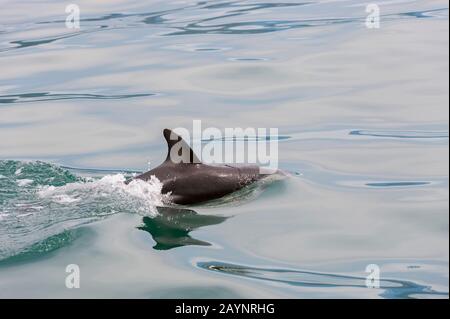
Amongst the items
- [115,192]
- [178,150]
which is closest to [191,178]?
[178,150]

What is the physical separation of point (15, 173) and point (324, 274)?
15.9 ft

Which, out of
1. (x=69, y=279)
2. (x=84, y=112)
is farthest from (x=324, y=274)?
(x=84, y=112)

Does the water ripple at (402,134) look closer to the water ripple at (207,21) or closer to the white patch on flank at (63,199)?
the white patch on flank at (63,199)

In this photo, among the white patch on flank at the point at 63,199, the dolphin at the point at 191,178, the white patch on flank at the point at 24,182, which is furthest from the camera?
the white patch on flank at the point at 24,182

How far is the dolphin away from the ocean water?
146 mm

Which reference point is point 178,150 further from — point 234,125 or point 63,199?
point 234,125

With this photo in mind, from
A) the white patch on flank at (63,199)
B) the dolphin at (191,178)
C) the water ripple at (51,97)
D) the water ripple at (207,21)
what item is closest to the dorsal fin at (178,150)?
the dolphin at (191,178)

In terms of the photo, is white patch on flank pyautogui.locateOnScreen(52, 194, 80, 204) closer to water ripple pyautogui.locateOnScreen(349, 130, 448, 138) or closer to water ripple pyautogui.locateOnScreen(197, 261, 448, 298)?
water ripple pyautogui.locateOnScreen(197, 261, 448, 298)

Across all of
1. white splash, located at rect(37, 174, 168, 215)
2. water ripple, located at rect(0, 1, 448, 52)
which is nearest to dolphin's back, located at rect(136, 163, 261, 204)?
white splash, located at rect(37, 174, 168, 215)

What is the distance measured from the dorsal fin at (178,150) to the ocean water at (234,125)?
442mm

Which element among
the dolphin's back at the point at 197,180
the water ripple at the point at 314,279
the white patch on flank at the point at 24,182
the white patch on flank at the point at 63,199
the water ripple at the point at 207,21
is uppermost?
the water ripple at the point at 207,21

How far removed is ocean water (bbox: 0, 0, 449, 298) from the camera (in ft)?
28.2

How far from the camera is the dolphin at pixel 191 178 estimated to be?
398 inches
